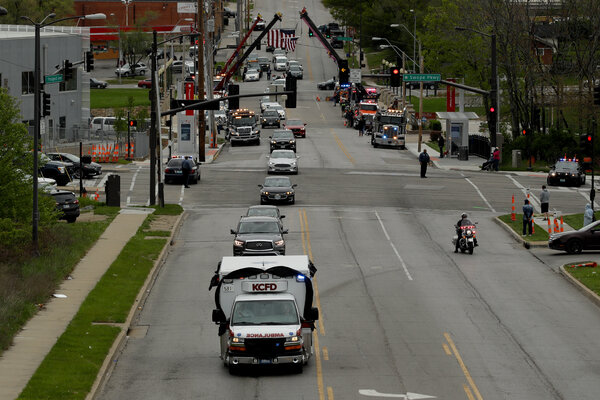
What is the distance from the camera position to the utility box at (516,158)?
71.8m

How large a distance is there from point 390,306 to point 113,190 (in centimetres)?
2218

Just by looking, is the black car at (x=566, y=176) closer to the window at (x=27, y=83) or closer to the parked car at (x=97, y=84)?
the window at (x=27, y=83)

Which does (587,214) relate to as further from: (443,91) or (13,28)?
(443,91)

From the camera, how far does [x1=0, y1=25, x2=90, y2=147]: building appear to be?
3110 inches

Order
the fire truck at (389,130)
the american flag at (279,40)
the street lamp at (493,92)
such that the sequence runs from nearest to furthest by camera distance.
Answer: the street lamp at (493,92) < the fire truck at (389,130) < the american flag at (279,40)

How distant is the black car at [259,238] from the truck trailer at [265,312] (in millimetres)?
11617

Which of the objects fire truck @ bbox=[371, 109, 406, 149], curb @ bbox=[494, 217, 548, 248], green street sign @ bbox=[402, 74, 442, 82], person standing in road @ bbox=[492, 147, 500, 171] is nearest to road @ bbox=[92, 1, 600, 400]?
curb @ bbox=[494, 217, 548, 248]

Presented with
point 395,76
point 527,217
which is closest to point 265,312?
point 527,217

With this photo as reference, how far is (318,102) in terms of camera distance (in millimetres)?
123000

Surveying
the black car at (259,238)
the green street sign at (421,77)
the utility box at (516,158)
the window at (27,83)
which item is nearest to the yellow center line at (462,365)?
the black car at (259,238)

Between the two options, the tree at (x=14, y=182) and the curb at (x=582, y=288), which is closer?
the curb at (x=582, y=288)

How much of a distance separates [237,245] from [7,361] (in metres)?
14.3

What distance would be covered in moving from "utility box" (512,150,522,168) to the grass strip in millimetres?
37603

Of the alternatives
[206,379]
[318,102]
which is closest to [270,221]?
[206,379]
